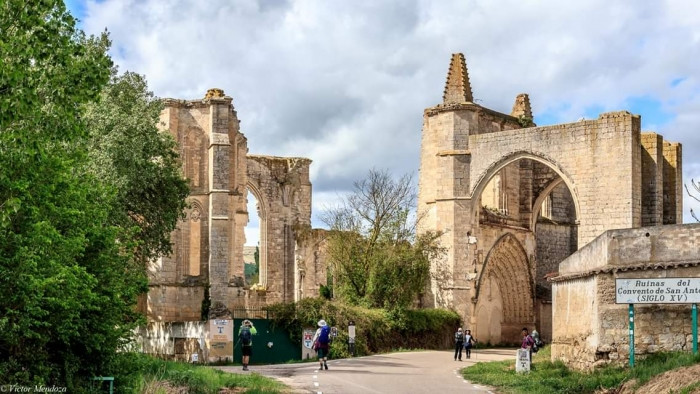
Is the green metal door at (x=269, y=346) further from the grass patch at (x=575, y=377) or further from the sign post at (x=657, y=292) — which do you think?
the sign post at (x=657, y=292)

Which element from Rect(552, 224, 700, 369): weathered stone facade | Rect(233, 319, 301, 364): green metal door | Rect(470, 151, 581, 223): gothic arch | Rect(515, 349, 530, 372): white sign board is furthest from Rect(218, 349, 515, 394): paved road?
Rect(470, 151, 581, 223): gothic arch

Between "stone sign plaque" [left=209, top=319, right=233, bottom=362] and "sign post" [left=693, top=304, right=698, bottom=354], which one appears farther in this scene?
"stone sign plaque" [left=209, top=319, right=233, bottom=362]

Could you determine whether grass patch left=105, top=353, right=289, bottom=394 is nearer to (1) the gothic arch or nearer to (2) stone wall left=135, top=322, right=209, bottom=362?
(2) stone wall left=135, top=322, right=209, bottom=362

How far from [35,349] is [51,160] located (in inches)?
90.5

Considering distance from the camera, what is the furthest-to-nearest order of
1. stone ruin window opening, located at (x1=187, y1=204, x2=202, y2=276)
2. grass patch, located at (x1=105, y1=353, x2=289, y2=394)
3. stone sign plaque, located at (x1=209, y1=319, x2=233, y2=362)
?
stone ruin window opening, located at (x1=187, y1=204, x2=202, y2=276)
stone sign plaque, located at (x1=209, y1=319, x2=233, y2=362)
grass patch, located at (x1=105, y1=353, x2=289, y2=394)

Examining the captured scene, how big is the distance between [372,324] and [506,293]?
11.2 metres

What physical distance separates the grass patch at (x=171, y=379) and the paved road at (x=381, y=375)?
0.76 metres

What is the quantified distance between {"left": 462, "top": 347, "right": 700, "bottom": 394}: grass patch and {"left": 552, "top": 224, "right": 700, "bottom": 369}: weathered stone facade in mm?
312

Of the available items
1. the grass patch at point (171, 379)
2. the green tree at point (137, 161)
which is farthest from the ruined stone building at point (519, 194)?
the grass patch at point (171, 379)

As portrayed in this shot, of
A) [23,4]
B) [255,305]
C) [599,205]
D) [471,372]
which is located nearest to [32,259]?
[23,4]

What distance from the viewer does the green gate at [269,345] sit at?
86.9ft

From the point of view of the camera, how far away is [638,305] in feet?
58.4

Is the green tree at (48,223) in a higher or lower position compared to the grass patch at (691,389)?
higher

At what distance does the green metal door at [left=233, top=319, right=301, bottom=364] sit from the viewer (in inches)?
1043
